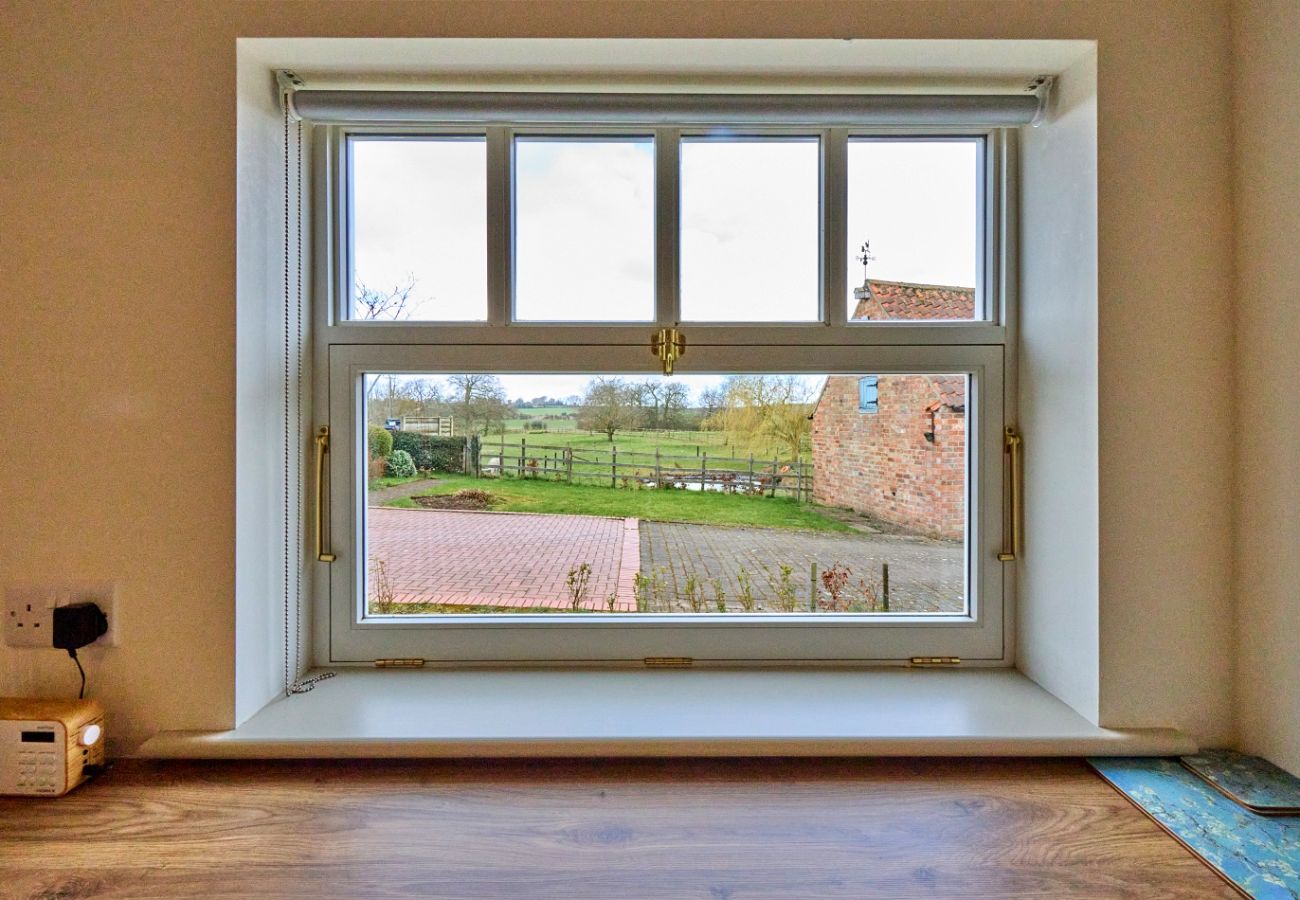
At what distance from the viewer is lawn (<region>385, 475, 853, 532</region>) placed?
1.31 m

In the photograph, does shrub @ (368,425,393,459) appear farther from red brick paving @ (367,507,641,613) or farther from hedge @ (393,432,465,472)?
red brick paving @ (367,507,641,613)

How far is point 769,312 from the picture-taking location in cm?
127

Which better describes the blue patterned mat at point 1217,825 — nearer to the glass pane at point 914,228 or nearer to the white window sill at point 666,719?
the white window sill at point 666,719

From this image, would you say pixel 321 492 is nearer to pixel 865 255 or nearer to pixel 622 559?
pixel 622 559

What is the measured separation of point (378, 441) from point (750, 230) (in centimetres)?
94

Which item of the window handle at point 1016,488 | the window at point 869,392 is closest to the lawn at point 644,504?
the window at point 869,392

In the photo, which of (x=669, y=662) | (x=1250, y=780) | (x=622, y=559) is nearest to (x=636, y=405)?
(x=622, y=559)

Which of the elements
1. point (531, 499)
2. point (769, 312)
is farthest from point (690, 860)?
point (769, 312)

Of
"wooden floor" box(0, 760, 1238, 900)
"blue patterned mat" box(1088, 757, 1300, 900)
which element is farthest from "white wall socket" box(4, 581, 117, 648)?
"blue patterned mat" box(1088, 757, 1300, 900)

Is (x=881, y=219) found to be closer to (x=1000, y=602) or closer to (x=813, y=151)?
(x=813, y=151)

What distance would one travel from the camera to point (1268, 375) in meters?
0.97

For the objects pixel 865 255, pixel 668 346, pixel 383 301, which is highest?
pixel 865 255

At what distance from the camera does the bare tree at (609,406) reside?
1.28m

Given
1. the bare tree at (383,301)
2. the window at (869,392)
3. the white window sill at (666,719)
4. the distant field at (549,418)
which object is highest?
the bare tree at (383,301)
